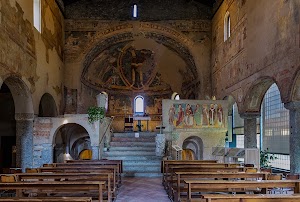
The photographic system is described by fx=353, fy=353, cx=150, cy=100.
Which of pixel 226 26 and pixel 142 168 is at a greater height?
pixel 226 26

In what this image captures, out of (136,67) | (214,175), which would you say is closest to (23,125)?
(214,175)

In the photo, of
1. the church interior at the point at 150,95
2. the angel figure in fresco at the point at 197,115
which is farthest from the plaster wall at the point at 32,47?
the angel figure in fresco at the point at 197,115

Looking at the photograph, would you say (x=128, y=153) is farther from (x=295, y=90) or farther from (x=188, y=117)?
(x=295, y=90)

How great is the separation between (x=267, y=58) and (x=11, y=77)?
412 inches

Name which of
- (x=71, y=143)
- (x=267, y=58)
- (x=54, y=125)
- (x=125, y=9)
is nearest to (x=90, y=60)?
(x=125, y=9)

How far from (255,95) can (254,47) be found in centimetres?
246

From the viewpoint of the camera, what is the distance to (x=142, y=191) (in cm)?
1176

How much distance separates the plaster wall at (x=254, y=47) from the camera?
12.6 metres

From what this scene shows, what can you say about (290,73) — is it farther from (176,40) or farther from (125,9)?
(125,9)

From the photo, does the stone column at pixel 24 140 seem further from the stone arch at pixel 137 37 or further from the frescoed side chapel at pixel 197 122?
the stone arch at pixel 137 37

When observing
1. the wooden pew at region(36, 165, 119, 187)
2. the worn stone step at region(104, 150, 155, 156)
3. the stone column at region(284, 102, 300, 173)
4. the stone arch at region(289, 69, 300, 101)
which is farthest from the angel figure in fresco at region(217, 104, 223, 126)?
the wooden pew at region(36, 165, 119, 187)

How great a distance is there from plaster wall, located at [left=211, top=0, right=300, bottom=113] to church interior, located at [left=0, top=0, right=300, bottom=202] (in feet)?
0.23

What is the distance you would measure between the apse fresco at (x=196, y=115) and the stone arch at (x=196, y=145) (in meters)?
1.28

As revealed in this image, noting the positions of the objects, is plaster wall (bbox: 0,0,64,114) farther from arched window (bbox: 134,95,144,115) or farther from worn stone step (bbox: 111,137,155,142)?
arched window (bbox: 134,95,144,115)
